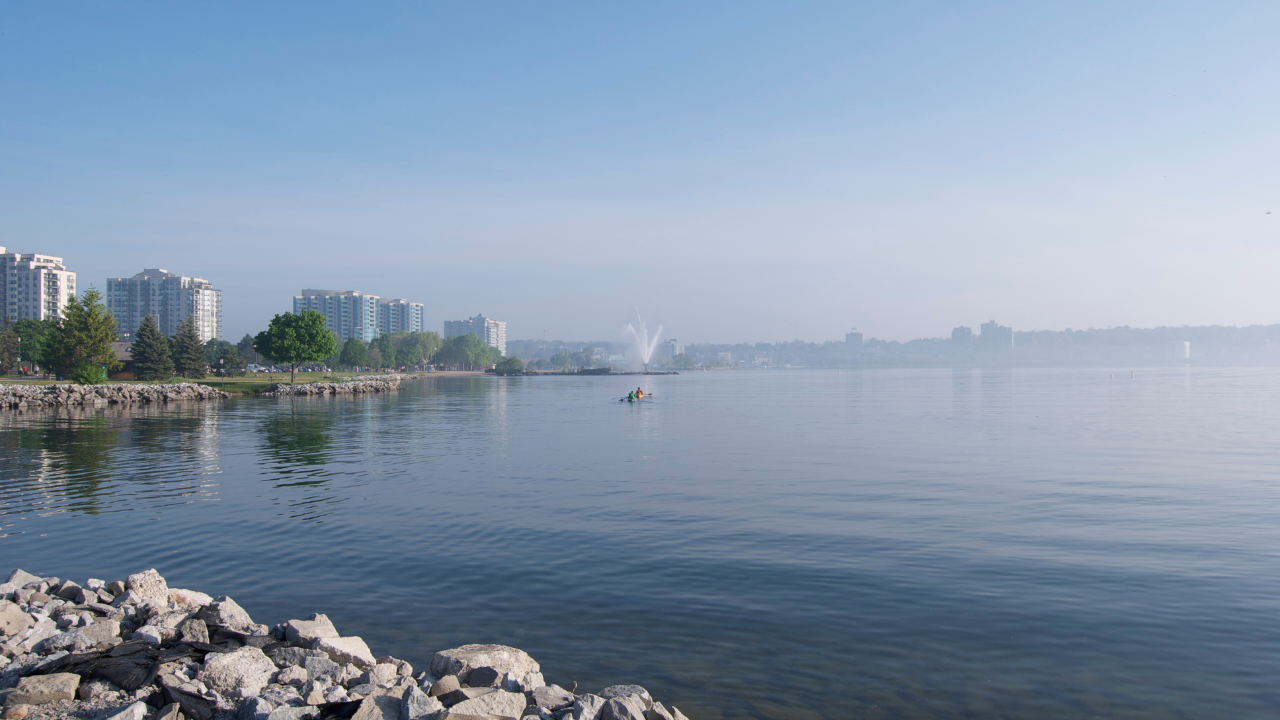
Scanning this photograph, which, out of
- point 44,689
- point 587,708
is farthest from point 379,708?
point 44,689

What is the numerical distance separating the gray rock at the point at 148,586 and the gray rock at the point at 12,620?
55.2 inches

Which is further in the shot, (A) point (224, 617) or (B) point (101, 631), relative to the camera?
(A) point (224, 617)

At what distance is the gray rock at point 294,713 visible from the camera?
7293 mm

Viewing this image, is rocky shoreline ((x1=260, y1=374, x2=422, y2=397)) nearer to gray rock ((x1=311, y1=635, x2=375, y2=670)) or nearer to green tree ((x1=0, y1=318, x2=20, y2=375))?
green tree ((x1=0, y1=318, x2=20, y2=375))

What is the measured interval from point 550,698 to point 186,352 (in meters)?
134

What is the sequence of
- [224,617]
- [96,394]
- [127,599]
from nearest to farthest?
[224,617], [127,599], [96,394]

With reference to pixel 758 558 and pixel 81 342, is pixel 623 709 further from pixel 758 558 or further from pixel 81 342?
pixel 81 342

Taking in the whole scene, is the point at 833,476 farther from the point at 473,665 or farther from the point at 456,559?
the point at 473,665

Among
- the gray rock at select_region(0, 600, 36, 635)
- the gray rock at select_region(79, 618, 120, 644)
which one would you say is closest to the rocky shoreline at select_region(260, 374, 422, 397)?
the gray rock at select_region(0, 600, 36, 635)

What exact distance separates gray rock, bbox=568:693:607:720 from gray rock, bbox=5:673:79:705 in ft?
17.9

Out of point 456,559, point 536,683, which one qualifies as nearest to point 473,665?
point 536,683

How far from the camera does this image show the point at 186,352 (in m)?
120

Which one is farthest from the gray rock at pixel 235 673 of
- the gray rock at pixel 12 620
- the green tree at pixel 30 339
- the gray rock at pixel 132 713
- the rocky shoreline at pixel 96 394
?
the green tree at pixel 30 339

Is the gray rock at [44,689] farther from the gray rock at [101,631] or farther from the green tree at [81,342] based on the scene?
the green tree at [81,342]
